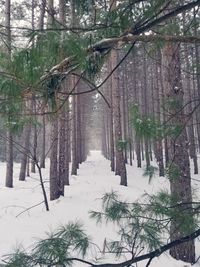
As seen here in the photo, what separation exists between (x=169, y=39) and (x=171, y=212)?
59.6 inches

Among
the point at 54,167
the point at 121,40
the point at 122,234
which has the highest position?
the point at 121,40

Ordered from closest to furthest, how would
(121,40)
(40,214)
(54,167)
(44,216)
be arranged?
(121,40) < (44,216) < (40,214) < (54,167)

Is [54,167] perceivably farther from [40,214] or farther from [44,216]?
[44,216]

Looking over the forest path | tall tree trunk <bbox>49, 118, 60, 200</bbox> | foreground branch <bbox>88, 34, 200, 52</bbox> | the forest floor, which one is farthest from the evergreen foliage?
tall tree trunk <bbox>49, 118, 60, 200</bbox>

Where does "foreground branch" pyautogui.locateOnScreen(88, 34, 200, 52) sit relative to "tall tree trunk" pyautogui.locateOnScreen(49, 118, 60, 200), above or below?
above

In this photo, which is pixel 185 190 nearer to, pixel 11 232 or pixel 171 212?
pixel 171 212

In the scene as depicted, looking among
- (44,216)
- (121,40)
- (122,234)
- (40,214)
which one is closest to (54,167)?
(40,214)

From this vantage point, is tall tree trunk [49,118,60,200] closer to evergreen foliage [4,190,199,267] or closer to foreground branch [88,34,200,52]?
evergreen foliage [4,190,199,267]

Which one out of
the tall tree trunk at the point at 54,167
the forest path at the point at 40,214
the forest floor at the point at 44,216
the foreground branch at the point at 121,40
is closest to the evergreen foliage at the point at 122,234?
the foreground branch at the point at 121,40

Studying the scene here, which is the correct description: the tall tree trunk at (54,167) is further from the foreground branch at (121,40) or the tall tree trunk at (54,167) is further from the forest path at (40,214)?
the foreground branch at (121,40)

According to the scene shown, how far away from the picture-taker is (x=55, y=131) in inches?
401

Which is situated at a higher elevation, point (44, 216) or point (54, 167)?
point (54, 167)

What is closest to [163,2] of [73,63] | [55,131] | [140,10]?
[140,10]

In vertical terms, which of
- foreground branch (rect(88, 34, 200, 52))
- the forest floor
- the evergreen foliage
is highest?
foreground branch (rect(88, 34, 200, 52))
